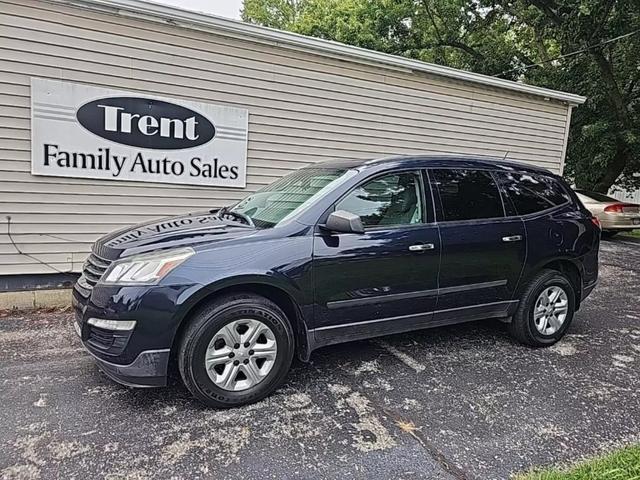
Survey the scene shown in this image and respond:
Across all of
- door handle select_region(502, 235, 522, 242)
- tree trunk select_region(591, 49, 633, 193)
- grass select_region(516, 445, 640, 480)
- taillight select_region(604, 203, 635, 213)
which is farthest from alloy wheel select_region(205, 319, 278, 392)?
tree trunk select_region(591, 49, 633, 193)

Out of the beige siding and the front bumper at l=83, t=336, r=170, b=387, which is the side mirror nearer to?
the front bumper at l=83, t=336, r=170, b=387

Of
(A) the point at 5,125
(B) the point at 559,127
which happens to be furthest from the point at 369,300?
(B) the point at 559,127

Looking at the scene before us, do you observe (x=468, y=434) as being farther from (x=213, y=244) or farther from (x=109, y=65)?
(x=109, y=65)

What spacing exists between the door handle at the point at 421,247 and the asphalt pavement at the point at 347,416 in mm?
940

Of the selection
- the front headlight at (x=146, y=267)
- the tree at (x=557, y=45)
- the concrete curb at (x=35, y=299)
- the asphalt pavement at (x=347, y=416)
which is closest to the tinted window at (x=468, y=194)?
the asphalt pavement at (x=347, y=416)

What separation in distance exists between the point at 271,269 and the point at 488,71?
14885mm

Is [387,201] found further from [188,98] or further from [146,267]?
[188,98]

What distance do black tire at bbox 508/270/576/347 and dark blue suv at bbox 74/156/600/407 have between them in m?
0.01

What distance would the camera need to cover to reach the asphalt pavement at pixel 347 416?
2.43 meters

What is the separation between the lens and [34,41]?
15.4 feet

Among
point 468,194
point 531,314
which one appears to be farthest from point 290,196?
point 531,314

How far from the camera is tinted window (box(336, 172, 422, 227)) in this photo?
11.2 ft

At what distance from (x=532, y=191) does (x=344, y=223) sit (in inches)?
83.3

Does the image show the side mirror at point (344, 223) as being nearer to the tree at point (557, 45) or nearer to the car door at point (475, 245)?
the car door at point (475, 245)
